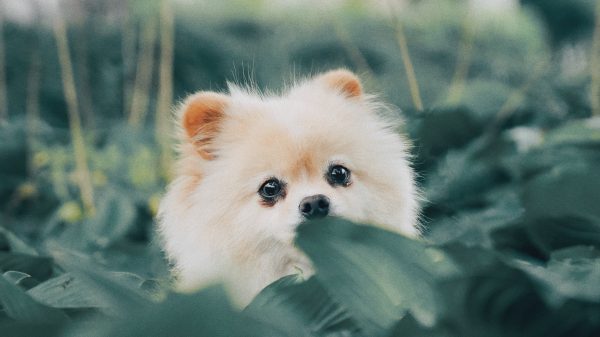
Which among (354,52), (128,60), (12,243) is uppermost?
(12,243)

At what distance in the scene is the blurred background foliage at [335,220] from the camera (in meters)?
0.39

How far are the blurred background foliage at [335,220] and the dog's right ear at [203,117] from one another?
21 cm

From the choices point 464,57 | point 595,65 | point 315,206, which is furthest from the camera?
point 464,57

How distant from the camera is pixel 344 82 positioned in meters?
1.17

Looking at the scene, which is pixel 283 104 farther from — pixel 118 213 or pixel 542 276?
pixel 118 213

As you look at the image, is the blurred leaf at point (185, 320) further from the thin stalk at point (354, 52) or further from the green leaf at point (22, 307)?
the thin stalk at point (354, 52)

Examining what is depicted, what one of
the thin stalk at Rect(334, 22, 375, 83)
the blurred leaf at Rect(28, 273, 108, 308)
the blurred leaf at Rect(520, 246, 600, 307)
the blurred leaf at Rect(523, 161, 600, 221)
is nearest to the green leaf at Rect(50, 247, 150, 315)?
the blurred leaf at Rect(28, 273, 108, 308)

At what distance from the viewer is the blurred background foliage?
393 millimetres

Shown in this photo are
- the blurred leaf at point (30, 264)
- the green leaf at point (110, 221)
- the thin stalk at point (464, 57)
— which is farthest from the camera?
the thin stalk at point (464, 57)

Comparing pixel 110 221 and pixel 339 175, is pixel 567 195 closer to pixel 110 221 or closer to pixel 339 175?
pixel 339 175

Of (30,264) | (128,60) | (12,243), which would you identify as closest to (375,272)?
(30,264)

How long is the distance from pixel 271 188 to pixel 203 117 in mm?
169

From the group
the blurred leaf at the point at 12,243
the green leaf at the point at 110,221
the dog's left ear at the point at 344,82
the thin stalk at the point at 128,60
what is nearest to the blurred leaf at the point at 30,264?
the blurred leaf at the point at 12,243

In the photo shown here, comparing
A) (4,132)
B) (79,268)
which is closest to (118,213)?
(4,132)
